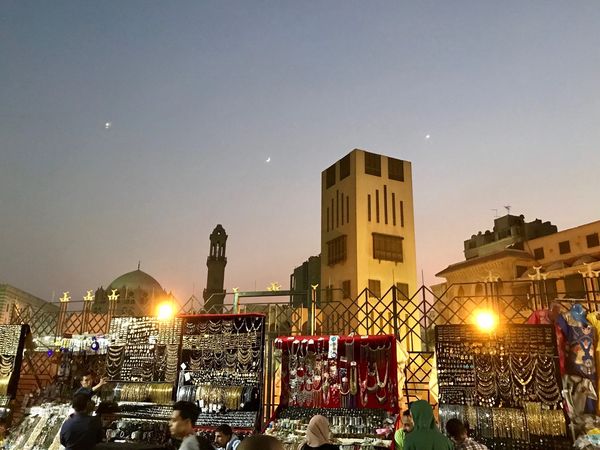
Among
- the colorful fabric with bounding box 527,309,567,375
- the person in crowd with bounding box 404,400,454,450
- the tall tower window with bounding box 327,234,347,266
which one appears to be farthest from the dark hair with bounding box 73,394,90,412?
the tall tower window with bounding box 327,234,347,266

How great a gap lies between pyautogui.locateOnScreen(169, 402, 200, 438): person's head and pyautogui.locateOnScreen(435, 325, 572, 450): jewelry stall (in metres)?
5.89

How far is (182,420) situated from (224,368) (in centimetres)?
637

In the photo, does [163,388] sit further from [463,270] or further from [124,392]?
[463,270]

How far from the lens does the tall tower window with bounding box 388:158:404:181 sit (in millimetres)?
22891

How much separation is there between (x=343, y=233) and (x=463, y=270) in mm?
10904

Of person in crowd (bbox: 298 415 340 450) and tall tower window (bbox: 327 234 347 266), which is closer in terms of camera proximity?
person in crowd (bbox: 298 415 340 450)

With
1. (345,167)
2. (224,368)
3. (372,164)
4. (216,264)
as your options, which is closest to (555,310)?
(224,368)

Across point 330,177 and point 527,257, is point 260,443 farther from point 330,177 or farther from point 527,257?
point 527,257

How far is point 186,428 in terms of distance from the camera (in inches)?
137

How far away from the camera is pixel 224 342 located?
32.0ft

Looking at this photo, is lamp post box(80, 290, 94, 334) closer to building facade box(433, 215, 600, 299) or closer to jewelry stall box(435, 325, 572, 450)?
jewelry stall box(435, 325, 572, 450)

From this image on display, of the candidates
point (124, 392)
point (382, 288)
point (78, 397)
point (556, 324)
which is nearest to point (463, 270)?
point (382, 288)

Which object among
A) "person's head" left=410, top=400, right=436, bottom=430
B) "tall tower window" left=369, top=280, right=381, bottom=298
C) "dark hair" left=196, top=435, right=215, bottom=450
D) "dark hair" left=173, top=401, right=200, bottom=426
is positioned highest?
"tall tower window" left=369, top=280, right=381, bottom=298

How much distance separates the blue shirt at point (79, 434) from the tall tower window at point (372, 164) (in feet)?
61.8
